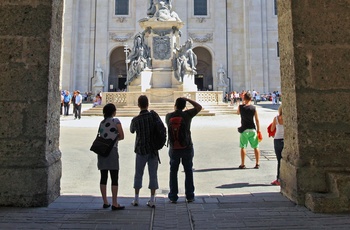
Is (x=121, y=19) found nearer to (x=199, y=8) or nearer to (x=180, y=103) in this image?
(x=199, y=8)

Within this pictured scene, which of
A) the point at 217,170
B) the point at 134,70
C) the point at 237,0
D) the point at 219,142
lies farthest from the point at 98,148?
the point at 237,0

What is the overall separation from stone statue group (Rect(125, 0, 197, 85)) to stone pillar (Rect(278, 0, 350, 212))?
18338mm

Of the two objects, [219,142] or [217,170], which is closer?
[217,170]

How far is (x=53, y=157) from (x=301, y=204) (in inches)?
144

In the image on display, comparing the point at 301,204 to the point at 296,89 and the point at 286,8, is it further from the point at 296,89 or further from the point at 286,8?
the point at 286,8

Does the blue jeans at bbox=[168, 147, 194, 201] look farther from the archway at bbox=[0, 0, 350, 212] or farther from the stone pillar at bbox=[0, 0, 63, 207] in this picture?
the stone pillar at bbox=[0, 0, 63, 207]

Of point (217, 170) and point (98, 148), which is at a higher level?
point (98, 148)

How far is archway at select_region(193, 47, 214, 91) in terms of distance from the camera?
42.1 metres

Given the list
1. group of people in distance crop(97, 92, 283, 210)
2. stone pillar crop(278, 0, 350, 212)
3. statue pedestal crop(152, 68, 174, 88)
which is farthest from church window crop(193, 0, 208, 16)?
group of people in distance crop(97, 92, 283, 210)

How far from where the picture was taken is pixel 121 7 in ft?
133

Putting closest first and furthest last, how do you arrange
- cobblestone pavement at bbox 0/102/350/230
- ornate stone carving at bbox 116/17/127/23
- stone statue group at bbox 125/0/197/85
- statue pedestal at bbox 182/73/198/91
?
cobblestone pavement at bbox 0/102/350/230, statue pedestal at bbox 182/73/198/91, stone statue group at bbox 125/0/197/85, ornate stone carving at bbox 116/17/127/23

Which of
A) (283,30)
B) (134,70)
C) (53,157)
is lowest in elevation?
(53,157)

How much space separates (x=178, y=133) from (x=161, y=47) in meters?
19.3

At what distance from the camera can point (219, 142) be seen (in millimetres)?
10453
